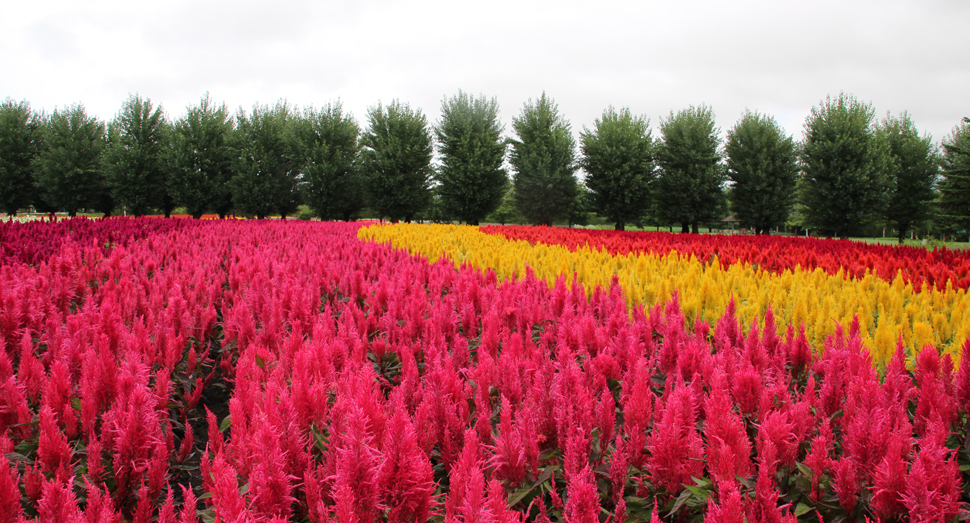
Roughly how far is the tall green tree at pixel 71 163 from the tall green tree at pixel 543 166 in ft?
104

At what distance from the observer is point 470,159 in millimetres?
36906

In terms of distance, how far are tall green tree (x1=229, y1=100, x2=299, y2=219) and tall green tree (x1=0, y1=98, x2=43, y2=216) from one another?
1826cm

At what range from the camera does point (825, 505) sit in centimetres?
137

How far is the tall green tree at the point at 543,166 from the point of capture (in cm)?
3759

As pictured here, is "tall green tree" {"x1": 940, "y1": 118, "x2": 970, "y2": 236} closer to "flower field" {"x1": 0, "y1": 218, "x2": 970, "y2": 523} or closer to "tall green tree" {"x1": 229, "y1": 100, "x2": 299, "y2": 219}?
"flower field" {"x1": 0, "y1": 218, "x2": 970, "y2": 523}

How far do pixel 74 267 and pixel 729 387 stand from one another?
5236mm

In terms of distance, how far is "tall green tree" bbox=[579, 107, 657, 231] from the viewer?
116 feet

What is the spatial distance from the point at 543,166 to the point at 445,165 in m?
7.95

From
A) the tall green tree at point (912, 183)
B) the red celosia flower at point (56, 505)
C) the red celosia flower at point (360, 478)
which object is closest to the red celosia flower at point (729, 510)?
the red celosia flower at point (360, 478)

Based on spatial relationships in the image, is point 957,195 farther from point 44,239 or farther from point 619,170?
point 44,239

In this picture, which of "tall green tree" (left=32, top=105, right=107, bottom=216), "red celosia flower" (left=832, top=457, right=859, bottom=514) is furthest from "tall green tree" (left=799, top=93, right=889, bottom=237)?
"tall green tree" (left=32, top=105, right=107, bottom=216)

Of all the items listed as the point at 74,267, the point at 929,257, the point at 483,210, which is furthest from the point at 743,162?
the point at 74,267

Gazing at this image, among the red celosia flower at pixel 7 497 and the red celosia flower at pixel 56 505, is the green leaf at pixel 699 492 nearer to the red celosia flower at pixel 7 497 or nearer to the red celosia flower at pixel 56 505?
the red celosia flower at pixel 56 505

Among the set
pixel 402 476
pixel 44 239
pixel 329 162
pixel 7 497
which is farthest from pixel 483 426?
pixel 329 162
